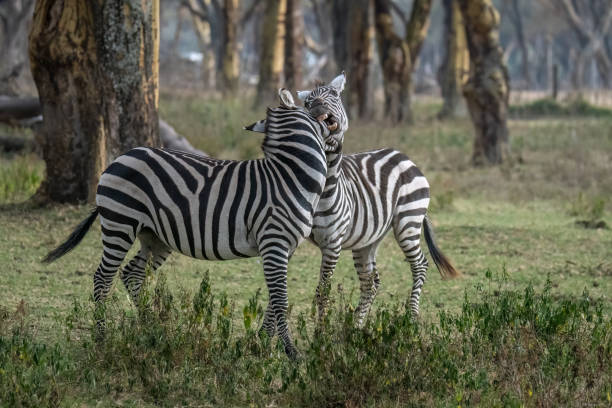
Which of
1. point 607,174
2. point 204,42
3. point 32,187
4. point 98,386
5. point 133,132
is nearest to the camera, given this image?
point 98,386

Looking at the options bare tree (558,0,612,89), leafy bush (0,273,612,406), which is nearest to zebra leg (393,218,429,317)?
leafy bush (0,273,612,406)

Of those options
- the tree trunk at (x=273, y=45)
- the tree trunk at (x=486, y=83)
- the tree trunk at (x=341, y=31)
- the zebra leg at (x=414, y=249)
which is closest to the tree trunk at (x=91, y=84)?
the zebra leg at (x=414, y=249)

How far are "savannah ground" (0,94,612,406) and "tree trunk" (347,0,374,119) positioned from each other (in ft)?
25.2

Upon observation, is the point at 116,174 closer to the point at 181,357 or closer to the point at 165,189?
the point at 165,189

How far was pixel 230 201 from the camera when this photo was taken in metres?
5.52

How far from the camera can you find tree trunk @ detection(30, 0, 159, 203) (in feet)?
30.6

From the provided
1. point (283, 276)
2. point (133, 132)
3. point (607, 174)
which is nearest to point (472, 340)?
point (283, 276)

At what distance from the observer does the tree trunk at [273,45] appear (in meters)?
21.5

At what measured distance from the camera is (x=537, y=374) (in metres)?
5.04

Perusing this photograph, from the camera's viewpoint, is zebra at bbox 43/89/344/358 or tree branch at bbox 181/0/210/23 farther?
tree branch at bbox 181/0/210/23

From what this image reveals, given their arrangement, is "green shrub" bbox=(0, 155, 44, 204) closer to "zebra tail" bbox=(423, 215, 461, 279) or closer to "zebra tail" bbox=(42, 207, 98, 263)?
"zebra tail" bbox=(42, 207, 98, 263)

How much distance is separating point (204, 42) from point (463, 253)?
112ft

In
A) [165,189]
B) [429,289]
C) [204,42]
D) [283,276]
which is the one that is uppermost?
[204,42]

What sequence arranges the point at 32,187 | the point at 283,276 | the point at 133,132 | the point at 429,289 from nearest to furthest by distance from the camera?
1. the point at 283,276
2. the point at 429,289
3. the point at 133,132
4. the point at 32,187
